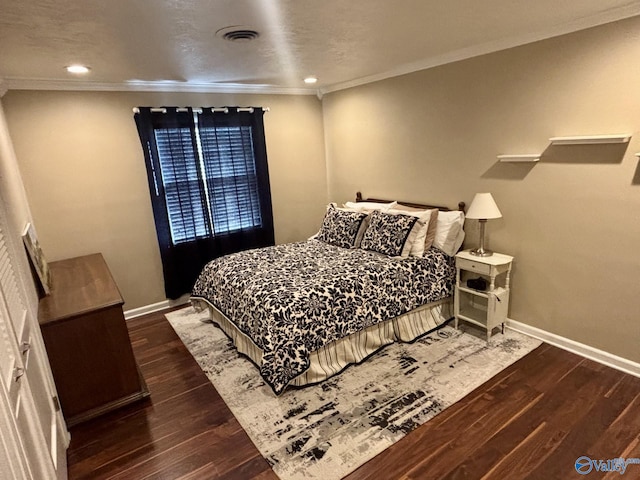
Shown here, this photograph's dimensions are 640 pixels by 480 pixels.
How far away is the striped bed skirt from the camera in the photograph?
2611 mm

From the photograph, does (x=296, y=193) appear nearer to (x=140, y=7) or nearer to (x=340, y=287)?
(x=340, y=287)

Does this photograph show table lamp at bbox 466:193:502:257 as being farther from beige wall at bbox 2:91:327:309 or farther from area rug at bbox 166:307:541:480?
beige wall at bbox 2:91:327:309

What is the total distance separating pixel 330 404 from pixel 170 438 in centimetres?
98

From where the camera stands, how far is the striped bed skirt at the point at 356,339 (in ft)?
8.57

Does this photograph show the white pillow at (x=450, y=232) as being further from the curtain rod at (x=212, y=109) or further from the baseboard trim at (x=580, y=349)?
the curtain rod at (x=212, y=109)

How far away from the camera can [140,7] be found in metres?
1.63

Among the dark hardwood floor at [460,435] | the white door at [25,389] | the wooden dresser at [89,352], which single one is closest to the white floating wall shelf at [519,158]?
the dark hardwood floor at [460,435]

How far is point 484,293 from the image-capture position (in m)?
2.96

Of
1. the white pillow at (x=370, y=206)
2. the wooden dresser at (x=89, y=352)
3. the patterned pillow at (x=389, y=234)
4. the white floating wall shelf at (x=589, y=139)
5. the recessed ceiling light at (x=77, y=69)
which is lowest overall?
the wooden dresser at (x=89, y=352)

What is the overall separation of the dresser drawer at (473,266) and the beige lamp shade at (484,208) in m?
0.37

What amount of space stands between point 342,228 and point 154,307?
2170 millimetres

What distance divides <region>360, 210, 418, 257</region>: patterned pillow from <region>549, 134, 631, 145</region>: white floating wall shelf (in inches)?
46.1

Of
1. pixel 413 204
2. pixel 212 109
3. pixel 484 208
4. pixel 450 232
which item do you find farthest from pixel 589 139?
pixel 212 109

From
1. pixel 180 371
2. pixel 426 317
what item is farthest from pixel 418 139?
pixel 180 371
